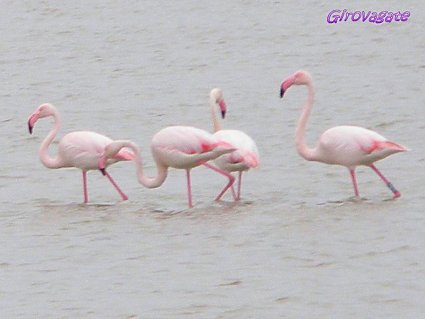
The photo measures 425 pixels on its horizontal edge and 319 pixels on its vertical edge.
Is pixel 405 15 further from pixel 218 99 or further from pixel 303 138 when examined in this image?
pixel 303 138

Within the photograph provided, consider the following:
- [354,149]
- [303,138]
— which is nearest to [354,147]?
[354,149]

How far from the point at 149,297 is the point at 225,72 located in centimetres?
922

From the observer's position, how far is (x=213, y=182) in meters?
12.0

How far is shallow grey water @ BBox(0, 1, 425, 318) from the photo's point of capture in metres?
8.52

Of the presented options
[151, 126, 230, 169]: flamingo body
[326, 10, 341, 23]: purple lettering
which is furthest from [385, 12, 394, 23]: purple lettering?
[151, 126, 230, 169]: flamingo body

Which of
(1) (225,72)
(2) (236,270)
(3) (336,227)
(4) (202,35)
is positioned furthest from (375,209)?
(4) (202,35)

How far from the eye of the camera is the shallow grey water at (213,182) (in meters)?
8.52

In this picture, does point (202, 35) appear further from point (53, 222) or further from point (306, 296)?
point (306, 296)

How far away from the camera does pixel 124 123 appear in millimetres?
14781

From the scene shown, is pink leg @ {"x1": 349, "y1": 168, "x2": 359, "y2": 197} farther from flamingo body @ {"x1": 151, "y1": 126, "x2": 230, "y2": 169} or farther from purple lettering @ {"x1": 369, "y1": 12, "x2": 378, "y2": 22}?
purple lettering @ {"x1": 369, "y1": 12, "x2": 378, "y2": 22}

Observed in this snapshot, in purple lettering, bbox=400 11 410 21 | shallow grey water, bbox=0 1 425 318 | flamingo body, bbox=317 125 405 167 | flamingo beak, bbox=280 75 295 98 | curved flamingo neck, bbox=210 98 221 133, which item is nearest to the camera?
shallow grey water, bbox=0 1 425 318

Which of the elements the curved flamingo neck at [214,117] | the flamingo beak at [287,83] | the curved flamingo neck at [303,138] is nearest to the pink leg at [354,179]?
the curved flamingo neck at [303,138]

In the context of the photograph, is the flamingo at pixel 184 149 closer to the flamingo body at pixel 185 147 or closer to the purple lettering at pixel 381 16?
the flamingo body at pixel 185 147

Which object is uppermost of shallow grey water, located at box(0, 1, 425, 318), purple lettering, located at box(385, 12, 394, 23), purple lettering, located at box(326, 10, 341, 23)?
purple lettering, located at box(326, 10, 341, 23)
